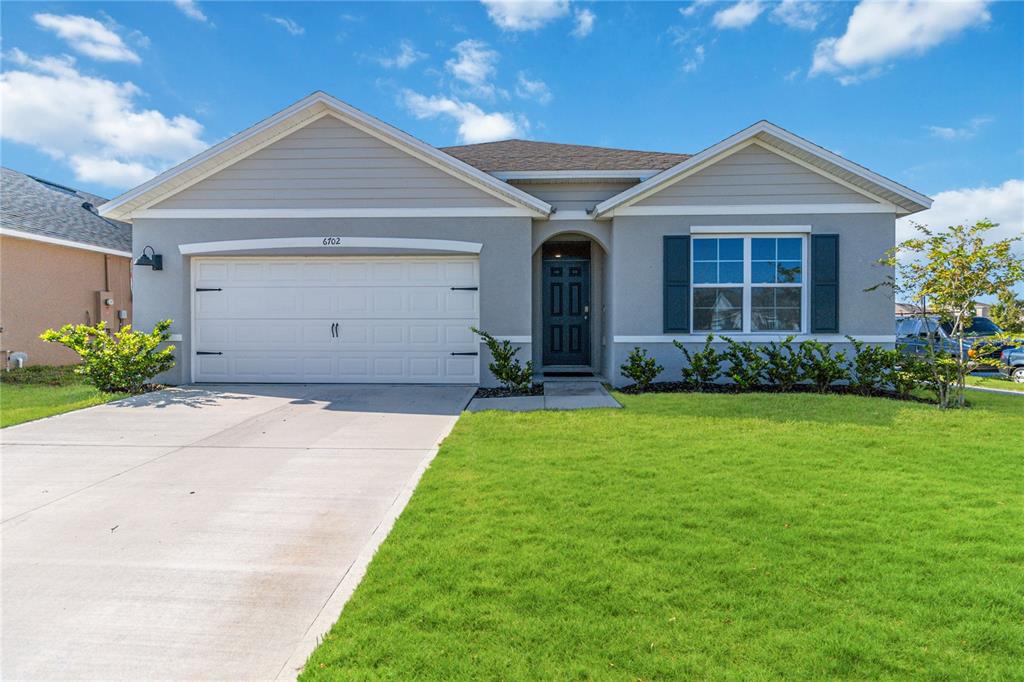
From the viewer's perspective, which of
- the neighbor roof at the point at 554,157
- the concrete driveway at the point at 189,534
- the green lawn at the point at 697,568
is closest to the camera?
the green lawn at the point at 697,568

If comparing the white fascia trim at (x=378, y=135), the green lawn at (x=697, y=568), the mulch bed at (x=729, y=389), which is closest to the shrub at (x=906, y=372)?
the mulch bed at (x=729, y=389)

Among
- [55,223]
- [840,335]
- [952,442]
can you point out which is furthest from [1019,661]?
[55,223]

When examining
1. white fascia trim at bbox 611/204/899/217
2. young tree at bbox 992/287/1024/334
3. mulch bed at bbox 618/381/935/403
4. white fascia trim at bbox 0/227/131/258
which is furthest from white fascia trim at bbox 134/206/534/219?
young tree at bbox 992/287/1024/334

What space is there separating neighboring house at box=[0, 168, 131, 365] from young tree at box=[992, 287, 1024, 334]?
19190 millimetres

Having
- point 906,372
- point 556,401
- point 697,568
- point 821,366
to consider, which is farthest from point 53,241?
point 906,372

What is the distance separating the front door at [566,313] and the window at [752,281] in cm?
245

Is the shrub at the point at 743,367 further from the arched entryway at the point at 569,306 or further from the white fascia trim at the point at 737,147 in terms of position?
the white fascia trim at the point at 737,147

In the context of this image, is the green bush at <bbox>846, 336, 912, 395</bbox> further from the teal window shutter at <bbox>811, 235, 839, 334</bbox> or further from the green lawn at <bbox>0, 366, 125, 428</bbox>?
the green lawn at <bbox>0, 366, 125, 428</bbox>

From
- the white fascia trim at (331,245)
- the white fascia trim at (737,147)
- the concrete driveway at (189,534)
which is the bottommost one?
the concrete driveway at (189,534)

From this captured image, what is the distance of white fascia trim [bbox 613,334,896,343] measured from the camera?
9.46 meters

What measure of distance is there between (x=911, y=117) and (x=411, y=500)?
47.2ft

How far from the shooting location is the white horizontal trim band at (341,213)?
373 inches

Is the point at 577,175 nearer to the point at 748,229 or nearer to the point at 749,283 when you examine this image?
the point at 748,229

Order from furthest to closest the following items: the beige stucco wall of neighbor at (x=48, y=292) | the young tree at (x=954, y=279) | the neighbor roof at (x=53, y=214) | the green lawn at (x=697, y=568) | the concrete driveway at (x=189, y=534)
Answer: the neighbor roof at (x=53, y=214) → the beige stucco wall of neighbor at (x=48, y=292) → the young tree at (x=954, y=279) → the concrete driveway at (x=189, y=534) → the green lawn at (x=697, y=568)
